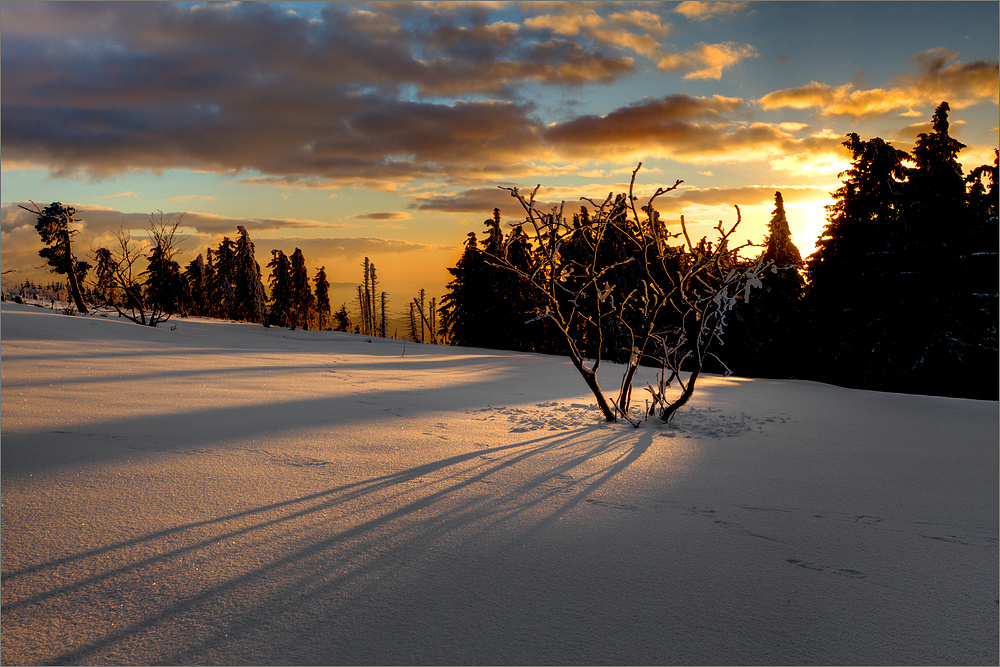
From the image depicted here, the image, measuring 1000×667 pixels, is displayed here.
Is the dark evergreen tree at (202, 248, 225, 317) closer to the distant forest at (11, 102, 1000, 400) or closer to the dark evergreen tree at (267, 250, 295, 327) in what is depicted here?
the dark evergreen tree at (267, 250, 295, 327)

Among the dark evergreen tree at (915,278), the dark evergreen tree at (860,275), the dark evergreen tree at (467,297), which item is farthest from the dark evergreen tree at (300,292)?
the dark evergreen tree at (915,278)

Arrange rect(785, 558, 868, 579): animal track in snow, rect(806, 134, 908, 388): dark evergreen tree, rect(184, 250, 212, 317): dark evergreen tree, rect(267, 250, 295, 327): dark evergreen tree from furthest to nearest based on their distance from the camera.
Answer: rect(184, 250, 212, 317): dark evergreen tree, rect(267, 250, 295, 327): dark evergreen tree, rect(806, 134, 908, 388): dark evergreen tree, rect(785, 558, 868, 579): animal track in snow

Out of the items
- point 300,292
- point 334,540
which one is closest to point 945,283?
point 334,540

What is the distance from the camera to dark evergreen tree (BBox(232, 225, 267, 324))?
124ft

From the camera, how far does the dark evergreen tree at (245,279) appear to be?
3794 cm

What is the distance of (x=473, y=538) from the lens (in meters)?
2.78

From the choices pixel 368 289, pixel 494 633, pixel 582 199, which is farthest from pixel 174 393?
pixel 368 289

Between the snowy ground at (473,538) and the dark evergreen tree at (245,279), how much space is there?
34.8 m

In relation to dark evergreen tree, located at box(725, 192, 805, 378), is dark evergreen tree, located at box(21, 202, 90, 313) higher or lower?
higher

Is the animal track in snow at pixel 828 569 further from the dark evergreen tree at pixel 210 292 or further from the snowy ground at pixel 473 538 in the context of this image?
the dark evergreen tree at pixel 210 292

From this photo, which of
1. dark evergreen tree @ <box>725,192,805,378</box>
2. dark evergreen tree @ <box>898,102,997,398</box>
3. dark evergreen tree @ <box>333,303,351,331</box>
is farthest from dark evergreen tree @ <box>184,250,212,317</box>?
dark evergreen tree @ <box>898,102,997,398</box>

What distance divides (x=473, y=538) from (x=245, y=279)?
40.0 meters

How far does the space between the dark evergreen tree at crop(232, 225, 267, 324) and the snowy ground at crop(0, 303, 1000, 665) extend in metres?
34.8

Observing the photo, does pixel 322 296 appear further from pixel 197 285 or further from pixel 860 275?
pixel 860 275
